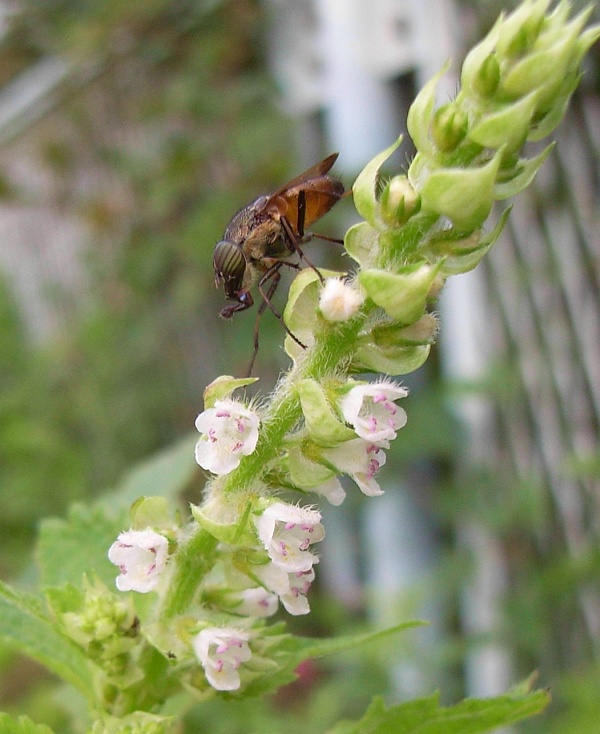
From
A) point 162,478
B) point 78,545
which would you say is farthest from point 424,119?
point 162,478

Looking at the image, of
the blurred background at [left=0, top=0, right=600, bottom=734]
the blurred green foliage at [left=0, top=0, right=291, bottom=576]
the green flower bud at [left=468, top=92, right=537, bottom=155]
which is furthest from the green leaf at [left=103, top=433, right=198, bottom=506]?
the blurred green foliage at [left=0, top=0, right=291, bottom=576]

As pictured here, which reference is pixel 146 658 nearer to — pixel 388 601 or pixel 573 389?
pixel 388 601

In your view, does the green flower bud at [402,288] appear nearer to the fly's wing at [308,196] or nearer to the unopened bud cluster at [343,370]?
the unopened bud cluster at [343,370]

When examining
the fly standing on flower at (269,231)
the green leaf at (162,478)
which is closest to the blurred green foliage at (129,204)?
the green leaf at (162,478)

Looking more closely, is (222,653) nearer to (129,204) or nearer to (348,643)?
(348,643)

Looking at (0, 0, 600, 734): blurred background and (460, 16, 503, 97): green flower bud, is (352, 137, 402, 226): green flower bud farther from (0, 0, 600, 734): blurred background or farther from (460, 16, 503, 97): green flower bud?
(0, 0, 600, 734): blurred background

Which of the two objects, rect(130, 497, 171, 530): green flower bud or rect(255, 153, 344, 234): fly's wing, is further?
rect(255, 153, 344, 234): fly's wing

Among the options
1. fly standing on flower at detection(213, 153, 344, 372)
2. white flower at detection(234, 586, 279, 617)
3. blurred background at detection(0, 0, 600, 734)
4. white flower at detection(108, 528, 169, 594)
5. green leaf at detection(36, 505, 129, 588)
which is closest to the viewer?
white flower at detection(108, 528, 169, 594)
